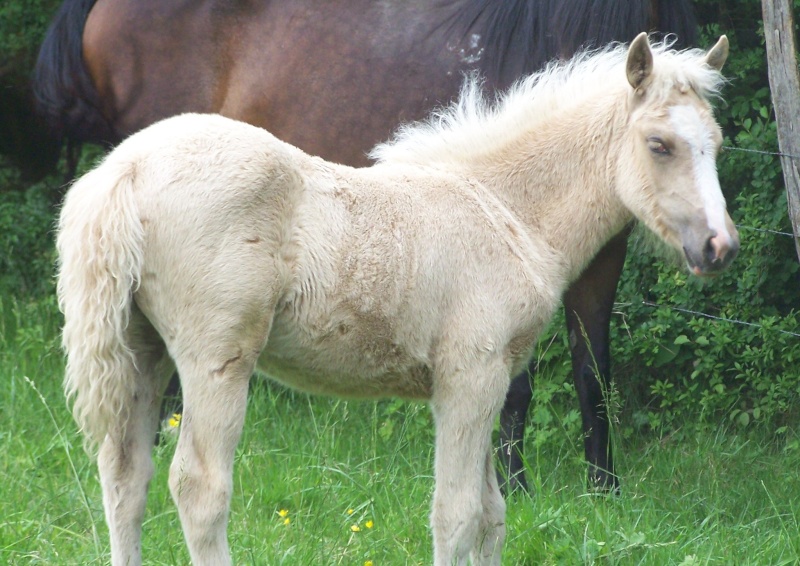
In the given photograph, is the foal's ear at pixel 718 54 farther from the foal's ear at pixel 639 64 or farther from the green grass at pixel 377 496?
the green grass at pixel 377 496

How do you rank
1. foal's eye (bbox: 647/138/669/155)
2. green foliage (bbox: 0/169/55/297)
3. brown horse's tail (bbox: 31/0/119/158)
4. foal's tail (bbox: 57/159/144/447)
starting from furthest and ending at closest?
green foliage (bbox: 0/169/55/297) < brown horse's tail (bbox: 31/0/119/158) < foal's eye (bbox: 647/138/669/155) < foal's tail (bbox: 57/159/144/447)

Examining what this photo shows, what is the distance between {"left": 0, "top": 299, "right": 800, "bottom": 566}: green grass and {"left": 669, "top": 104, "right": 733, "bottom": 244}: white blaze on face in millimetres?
1210

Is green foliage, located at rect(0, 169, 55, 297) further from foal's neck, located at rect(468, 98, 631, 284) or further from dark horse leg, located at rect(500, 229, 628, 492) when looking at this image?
foal's neck, located at rect(468, 98, 631, 284)

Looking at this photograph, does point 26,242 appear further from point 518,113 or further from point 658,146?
point 658,146

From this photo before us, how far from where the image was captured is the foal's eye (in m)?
3.11

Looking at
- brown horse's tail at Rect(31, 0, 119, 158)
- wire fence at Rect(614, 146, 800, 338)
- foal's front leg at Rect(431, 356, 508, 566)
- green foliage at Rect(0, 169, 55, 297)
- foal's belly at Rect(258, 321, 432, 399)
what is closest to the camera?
foal's belly at Rect(258, 321, 432, 399)

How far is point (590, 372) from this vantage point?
4559mm

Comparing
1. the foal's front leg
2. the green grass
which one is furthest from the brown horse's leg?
the foal's front leg

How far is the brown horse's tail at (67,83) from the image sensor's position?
5602 mm

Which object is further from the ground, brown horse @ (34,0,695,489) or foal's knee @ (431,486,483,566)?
brown horse @ (34,0,695,489)

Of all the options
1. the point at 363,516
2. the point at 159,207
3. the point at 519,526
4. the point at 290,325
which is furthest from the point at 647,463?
the point at 159,207

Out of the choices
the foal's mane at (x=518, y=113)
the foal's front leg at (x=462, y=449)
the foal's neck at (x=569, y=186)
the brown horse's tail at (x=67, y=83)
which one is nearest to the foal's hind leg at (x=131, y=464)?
the foal's front leg at (x=462, y=449)

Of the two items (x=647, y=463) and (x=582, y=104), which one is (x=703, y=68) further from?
(x=647, y=463)

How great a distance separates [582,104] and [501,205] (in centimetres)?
50
